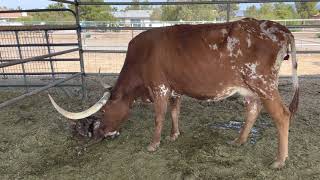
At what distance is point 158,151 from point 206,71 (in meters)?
1.14

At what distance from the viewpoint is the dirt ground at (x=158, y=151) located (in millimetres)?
3697

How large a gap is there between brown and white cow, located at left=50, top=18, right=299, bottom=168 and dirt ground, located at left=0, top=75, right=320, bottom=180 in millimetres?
207

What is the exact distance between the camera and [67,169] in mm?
3840

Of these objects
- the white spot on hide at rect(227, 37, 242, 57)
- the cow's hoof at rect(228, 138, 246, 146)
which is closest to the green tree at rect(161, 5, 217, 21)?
the cow's hoof at rect(228, 138, 246, 146)

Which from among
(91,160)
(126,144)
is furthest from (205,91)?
(91,160)

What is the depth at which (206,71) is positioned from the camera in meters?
4.01

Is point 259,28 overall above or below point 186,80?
above

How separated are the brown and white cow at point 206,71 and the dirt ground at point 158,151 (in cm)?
21

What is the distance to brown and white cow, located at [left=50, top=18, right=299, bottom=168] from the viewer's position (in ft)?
12.3

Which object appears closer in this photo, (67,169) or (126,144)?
(67,169)

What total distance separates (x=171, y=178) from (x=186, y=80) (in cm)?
120

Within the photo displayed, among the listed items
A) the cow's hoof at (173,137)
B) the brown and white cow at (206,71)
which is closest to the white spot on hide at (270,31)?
the brown and white cow at (206,71)

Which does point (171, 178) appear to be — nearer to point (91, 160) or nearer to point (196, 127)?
point (91, 160)

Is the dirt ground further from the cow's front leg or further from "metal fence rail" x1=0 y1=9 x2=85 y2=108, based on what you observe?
"metal fence rail" x1=0 y1=9 x2=85 y2=108
